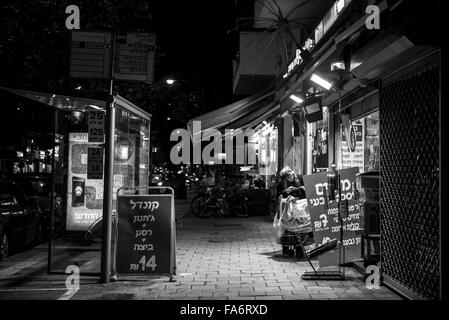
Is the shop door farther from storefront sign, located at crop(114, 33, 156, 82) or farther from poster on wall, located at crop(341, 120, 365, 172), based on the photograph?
storefront sign, located at crop(114, 33, 156, 82)

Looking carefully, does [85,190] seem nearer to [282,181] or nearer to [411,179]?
[282,181]

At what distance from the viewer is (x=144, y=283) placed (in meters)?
7.22

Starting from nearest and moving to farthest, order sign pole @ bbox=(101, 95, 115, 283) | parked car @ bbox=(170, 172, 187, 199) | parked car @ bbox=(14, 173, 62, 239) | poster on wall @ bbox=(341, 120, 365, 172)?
sign pole @ bbox=(101, 95, 115, 283), poster on wall @ bbox=(341, 120, 365, 172), parked car @ bbox=(14, 173, 62, 239), parked car @ bbox=(170, 172, 187, 199)

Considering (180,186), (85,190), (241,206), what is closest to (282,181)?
(85,190)

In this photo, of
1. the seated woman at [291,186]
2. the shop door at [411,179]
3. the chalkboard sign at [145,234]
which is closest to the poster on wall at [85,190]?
the chalkboard sign at [145,234]

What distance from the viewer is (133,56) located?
7512 millimetres

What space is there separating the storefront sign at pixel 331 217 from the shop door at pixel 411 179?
75 centimetres

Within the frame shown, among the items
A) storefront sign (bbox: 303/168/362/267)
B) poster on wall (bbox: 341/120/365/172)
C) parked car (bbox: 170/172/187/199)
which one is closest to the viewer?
storefront sign (bbox: 303/168/362/267)

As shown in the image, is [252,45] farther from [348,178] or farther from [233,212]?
[348,178]

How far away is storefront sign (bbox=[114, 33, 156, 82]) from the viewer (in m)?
7.47

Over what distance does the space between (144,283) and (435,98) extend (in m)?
4.86

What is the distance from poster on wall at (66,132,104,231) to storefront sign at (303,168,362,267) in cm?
590

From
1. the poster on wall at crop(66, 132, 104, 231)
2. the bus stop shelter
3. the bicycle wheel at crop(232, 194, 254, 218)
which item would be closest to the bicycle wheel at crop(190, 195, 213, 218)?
the bicycle wheel at crop(232, 194, 254, 218)
